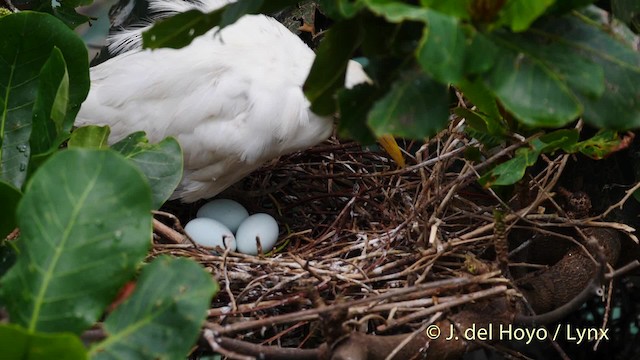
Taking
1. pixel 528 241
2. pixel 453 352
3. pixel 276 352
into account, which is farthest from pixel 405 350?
pixel 528 241

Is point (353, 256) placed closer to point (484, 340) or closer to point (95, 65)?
point (484, 340)

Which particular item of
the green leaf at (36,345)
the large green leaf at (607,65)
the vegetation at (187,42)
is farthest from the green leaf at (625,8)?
the green leaf at (36,345)

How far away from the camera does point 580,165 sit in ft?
5.82

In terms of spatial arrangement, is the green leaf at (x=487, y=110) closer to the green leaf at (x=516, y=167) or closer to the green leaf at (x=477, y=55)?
the green leaf at (x=516, y=167)

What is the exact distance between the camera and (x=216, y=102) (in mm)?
1926

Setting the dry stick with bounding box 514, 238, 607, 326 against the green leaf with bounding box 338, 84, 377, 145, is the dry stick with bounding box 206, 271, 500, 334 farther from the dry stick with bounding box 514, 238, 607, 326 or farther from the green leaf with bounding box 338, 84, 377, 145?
the green leaf with bounding box 338, 84, 377, 145

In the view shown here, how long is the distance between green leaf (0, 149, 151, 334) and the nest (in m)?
0.29

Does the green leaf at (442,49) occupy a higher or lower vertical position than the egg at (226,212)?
higher

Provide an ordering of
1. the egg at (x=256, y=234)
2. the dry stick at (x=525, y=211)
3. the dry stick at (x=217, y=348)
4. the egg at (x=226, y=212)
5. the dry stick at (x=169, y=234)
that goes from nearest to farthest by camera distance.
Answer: the dry stick at (x=217, y=348)
the dry stick at (x=525, y=211)
the dry stick at (x=169, y=234)
the egg at (x=256, y=234)
the egg at (x=226, y=212)

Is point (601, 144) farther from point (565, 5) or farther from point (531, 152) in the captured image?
point (565, 5)

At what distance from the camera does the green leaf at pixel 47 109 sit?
3.10ft

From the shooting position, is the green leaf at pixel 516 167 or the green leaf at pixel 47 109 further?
the green leaf at pixel 516 167

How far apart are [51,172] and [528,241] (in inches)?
43.9

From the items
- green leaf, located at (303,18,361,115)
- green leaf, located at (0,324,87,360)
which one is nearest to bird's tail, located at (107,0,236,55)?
green leaf, located at (303,18,361,115)
